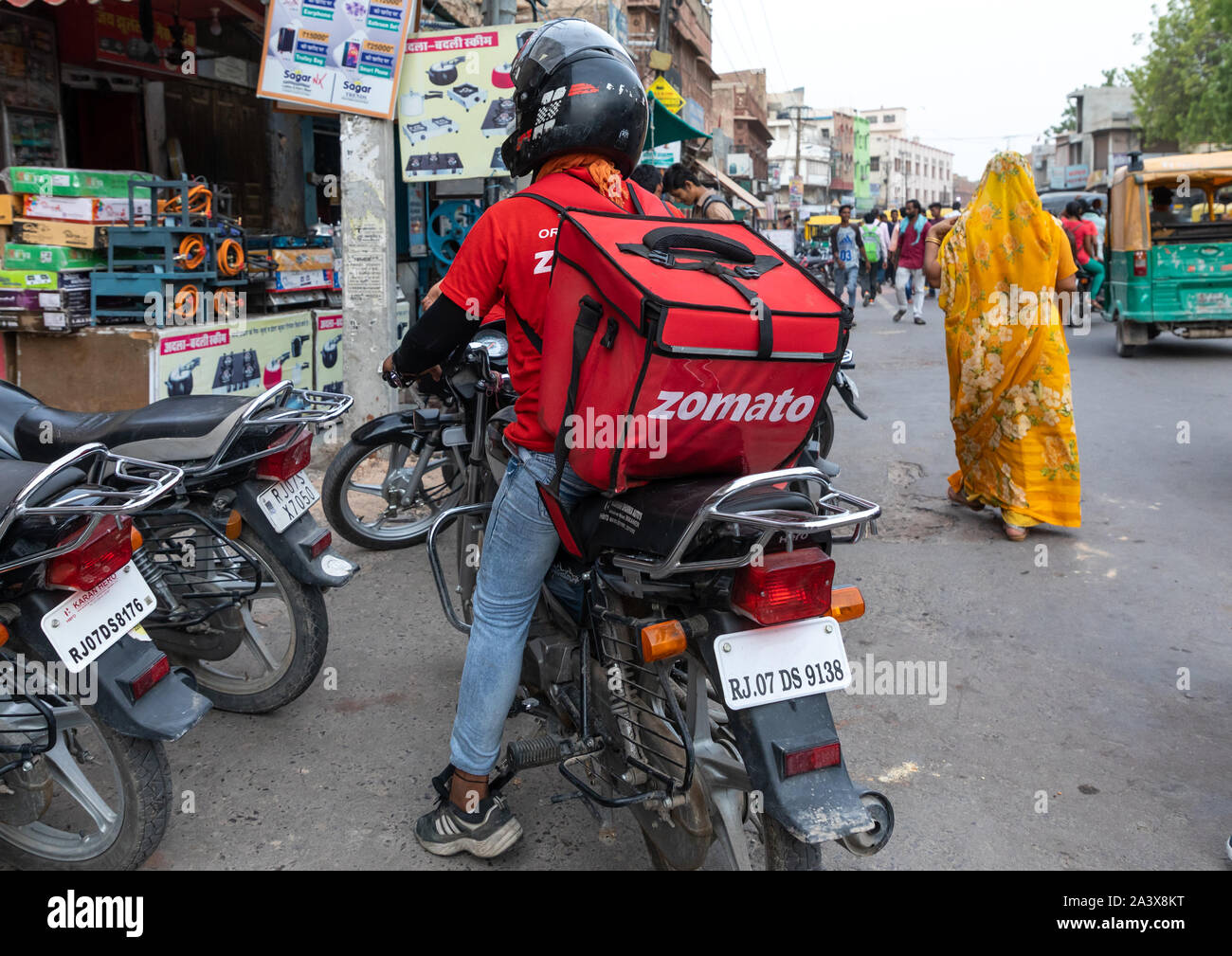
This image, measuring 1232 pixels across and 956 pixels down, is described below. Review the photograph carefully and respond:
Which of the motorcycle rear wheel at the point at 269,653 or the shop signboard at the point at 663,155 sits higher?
the shop signboard at the point at 663,155

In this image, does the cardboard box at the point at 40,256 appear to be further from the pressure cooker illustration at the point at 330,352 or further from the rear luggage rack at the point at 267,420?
the rear luggage rack at the point at 267,420

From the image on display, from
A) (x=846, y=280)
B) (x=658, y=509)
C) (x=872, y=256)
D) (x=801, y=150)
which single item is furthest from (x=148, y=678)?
(x=801, y=150)

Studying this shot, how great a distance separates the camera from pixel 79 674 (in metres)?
2.50

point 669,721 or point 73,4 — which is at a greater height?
point 73,4

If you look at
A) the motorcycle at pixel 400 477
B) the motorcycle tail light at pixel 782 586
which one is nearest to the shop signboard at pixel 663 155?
the motorcycle at pixel 400 477

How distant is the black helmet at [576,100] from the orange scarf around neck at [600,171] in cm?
2

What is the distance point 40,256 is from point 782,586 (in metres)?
5.73

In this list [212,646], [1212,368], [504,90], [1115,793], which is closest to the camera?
[1115,793]

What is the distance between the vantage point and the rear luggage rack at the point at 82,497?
7.73ft

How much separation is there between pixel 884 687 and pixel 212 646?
2.36m

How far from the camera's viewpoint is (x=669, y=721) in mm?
2369

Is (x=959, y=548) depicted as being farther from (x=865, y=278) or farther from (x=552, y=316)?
(x=865, y=278)

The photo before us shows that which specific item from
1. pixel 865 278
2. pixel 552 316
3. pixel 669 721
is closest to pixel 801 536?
pixel 669 721

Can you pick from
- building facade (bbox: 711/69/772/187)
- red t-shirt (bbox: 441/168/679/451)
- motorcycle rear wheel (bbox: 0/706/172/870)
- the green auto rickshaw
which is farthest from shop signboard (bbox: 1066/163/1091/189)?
motorcycle rear wheel (bbox: 0/706/172/870)
